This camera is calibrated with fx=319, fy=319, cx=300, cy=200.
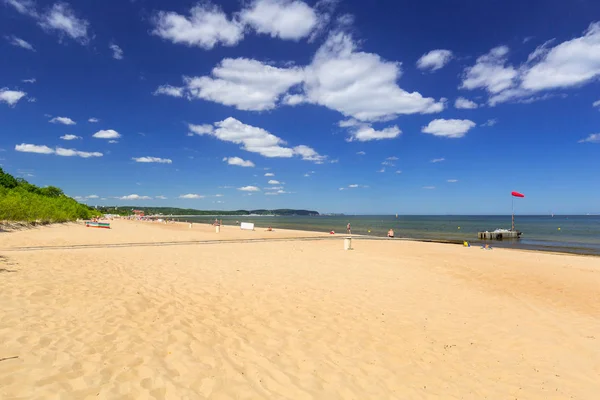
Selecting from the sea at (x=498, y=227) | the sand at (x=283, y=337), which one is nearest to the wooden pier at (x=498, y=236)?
the sea at (x=498, y=227)

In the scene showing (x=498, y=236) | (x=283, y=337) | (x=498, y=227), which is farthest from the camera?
(x=498, y=227)

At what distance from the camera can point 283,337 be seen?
6789 mm

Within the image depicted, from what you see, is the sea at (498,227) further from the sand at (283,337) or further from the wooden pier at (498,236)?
the sand at (283,337)

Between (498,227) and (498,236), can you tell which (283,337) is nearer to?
(498,236)

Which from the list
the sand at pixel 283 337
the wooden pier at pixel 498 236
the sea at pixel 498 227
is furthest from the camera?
the wooden pier at pixel 498 236

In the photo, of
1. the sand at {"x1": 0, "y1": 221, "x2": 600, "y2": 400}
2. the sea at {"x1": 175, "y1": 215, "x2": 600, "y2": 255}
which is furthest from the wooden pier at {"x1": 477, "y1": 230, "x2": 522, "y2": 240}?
the sand at {"x1": 0, "y1": 221, "x2": 600, "y2": 400}

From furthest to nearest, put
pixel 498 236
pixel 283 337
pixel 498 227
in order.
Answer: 1. pixel 498 227
2. pixel 498 236
3. pixel 283 337

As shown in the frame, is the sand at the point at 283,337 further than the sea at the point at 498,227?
No

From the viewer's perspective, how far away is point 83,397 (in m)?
4.12

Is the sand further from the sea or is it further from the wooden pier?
the wooden pier

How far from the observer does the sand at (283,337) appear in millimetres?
4840

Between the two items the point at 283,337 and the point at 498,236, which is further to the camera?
the point at 498,236

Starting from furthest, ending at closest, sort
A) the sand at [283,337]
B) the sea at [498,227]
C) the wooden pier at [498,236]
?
the wooden pier at [498,236]
the sea at [498,227]
the sand at [283,337]

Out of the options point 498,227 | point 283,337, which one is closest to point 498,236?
point 498,227
